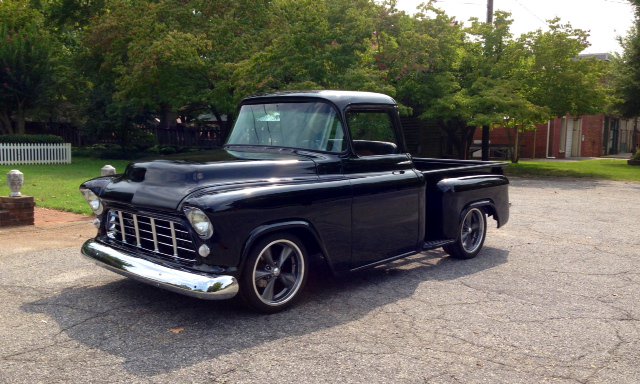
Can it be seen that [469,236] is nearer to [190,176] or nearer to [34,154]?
[190,176]

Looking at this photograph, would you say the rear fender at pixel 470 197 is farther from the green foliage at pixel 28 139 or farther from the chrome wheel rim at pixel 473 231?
the green foliage at pixel 28 139

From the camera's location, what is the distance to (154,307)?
501 cm

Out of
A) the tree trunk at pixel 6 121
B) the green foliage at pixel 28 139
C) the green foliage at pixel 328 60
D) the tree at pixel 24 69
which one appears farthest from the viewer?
the tree trunk at pixel 6 121

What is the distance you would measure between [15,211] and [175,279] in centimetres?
531

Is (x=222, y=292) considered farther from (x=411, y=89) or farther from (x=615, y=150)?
(x=615, y=150)

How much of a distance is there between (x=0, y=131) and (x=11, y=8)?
19.8 feet

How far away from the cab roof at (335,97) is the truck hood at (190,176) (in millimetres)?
657

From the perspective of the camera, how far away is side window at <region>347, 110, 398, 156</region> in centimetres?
587

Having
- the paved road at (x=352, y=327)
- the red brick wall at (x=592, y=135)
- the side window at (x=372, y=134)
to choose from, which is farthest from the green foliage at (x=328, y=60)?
the paved road at (x=352, y=327)

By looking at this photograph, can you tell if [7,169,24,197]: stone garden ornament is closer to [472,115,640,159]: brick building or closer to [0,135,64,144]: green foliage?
[0,135,64,144]: green foliage

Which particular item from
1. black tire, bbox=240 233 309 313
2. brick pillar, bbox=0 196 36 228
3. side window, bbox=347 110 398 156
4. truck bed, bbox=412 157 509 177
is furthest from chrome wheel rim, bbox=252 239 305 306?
brick pillar, bbox=0 196 36 228

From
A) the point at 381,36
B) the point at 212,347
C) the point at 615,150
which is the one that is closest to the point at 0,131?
the point at 381,36

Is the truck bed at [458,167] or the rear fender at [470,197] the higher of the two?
the truck bed at [458,167]

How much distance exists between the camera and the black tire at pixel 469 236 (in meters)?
6.96
